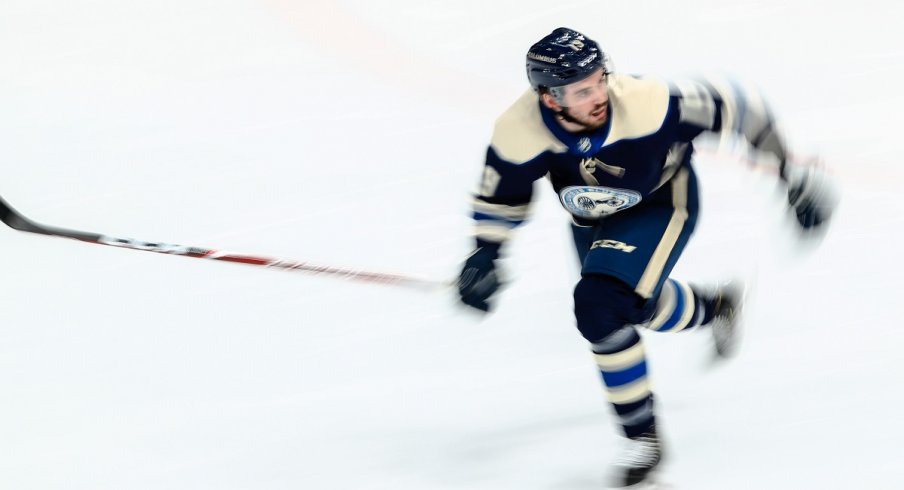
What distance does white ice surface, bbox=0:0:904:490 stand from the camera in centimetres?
317

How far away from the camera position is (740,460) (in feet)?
9.59

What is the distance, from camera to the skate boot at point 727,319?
351cm

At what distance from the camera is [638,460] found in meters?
2.80

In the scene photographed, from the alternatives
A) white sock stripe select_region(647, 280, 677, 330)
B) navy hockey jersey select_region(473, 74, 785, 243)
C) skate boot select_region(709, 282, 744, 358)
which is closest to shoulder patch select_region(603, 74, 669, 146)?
navy hockey jersey select_region(473, 74, 785, 243)

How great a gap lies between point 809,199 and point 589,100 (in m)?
0.63

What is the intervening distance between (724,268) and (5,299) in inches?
98.8

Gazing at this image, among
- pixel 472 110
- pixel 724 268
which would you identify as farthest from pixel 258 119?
pixel 724 268

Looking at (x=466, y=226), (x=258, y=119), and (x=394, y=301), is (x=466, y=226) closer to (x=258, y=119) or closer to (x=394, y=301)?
(x=394, y=301)

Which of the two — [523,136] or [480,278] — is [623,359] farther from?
[523,136]

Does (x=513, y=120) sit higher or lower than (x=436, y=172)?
higher

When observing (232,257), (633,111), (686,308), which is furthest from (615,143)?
(232,257)

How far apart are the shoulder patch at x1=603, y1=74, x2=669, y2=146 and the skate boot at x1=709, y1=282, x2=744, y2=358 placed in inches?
33.0

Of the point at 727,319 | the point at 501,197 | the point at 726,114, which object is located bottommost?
the point at 727,319

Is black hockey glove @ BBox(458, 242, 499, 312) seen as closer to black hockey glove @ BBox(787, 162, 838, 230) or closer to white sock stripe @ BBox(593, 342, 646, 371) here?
white sock stripe @ BBox(593, 342, 646, 371)
